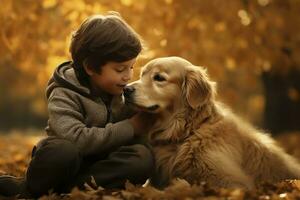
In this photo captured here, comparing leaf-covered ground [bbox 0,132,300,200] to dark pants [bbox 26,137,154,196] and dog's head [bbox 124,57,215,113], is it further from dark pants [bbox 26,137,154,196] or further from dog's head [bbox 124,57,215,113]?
dog's head [bbox 124,57,215,113]

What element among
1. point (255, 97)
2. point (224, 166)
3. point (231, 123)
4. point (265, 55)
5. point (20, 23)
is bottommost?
point (224, 166)

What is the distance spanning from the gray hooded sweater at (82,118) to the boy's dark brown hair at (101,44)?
0.50ft

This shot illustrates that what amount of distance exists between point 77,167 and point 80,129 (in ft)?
0.91

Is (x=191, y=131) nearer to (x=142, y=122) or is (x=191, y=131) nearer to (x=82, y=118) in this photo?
(x=142, y=122)

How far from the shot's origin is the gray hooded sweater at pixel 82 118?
459cm

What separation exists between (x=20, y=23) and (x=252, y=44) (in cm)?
317

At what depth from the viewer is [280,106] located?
1145cm

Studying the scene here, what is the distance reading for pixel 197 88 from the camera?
4.83 m

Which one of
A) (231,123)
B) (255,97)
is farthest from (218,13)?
(255,97)

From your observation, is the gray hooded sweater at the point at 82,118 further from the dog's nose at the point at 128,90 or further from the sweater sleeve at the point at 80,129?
the dog's nose at the point at 128,90

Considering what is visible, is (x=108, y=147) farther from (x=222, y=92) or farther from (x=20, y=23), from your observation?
Result: (x=222, y=92)

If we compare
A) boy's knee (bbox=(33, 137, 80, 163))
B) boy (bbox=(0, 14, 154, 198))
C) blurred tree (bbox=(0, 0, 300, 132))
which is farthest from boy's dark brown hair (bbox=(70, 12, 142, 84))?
blurred tree (bbox=(0, 0, 300, 132))

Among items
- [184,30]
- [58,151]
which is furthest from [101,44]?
[184,30]

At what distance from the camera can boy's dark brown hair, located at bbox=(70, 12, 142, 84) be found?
486 centimetres
